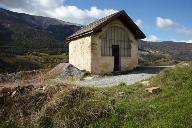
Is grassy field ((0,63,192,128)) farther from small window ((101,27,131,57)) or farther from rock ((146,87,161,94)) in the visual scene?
small window ((101,27,131,57))

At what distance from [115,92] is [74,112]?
2.96 m

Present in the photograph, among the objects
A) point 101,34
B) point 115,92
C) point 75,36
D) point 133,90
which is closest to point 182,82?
point 133,90

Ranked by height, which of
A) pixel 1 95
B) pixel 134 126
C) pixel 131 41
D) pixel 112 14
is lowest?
pixel 134 126

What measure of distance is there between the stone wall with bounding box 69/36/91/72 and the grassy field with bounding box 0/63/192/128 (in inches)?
468

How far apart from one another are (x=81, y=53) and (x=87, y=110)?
15135 mm

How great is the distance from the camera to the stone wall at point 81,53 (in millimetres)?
23469

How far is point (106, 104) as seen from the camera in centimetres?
1050

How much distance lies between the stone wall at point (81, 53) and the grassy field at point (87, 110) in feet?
39.0

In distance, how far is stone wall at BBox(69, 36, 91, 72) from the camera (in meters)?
23.5

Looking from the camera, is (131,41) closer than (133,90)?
No

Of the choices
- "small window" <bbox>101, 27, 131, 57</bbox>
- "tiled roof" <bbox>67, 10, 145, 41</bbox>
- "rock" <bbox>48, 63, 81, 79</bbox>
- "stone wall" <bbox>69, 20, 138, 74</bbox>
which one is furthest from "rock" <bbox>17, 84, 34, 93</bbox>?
"small window" <bbox>101, 27, 131, 57</bbox>

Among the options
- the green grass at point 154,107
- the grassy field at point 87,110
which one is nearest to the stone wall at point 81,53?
the green grass at point 154,107

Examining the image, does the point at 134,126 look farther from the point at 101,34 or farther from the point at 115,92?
the point at 101,34

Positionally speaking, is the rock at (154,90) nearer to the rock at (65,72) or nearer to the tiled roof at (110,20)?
the rock at (65,72)
